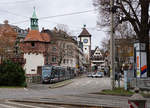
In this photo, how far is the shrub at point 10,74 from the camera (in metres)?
32.2

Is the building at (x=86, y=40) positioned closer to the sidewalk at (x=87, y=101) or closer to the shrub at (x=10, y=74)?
the shrub at (x=10, y=74)

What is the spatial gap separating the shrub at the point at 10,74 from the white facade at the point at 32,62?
2425 cm

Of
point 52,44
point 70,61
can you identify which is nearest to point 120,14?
point 52,44

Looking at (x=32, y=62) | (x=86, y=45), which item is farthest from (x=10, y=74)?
(x=86, y=45)

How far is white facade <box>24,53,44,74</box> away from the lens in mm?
57625

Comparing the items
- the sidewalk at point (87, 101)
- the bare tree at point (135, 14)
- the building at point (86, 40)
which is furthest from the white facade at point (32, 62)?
the building at point (86, 40)

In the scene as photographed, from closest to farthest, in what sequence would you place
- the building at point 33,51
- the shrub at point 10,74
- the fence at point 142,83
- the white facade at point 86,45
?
the fence at point 142,83 → the shrub at point 10,74 → the building at point 33,51 → the white facade at point 86,45

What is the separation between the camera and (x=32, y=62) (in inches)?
2266

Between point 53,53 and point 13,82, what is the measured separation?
131 feet

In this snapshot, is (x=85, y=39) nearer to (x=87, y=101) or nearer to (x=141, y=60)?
(x=141, y=60)

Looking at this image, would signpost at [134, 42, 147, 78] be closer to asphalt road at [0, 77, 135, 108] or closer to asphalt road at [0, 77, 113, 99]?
asphalt road at [0, 77, 135, 108]

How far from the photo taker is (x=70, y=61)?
286 feet

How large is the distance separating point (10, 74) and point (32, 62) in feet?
83.2

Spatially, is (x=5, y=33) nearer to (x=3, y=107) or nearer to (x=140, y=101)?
(x=3, y=107)
